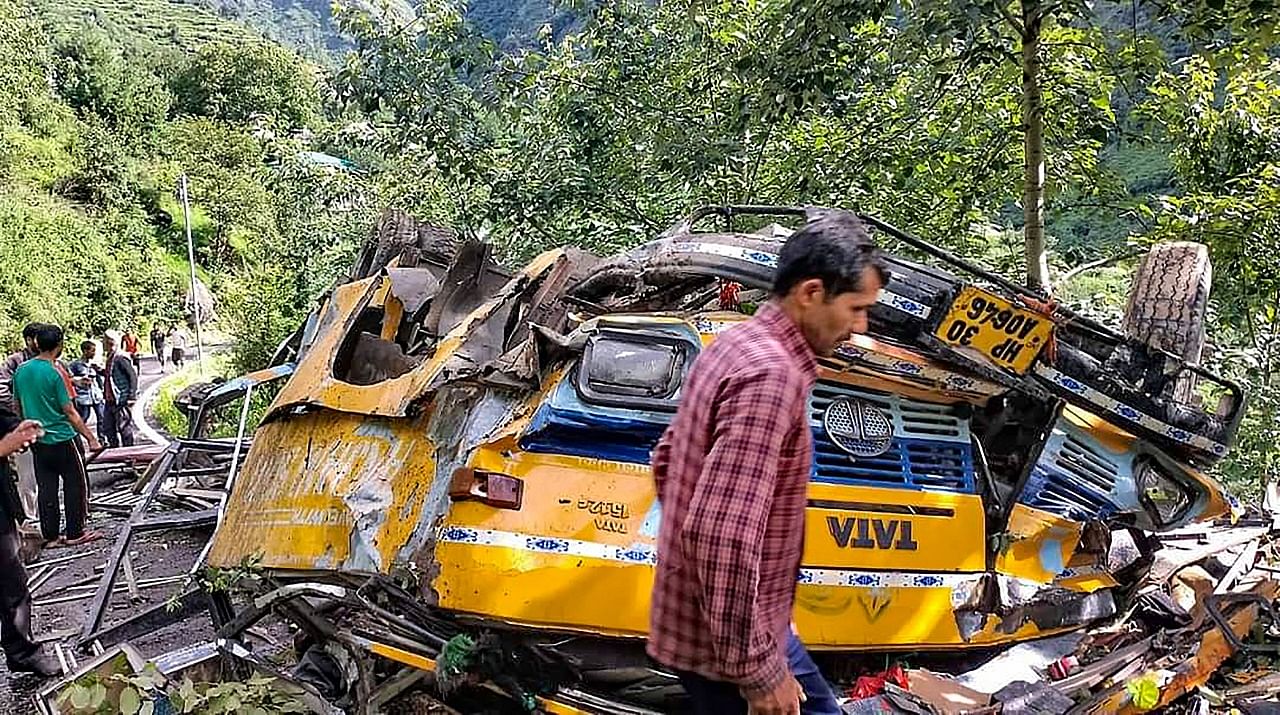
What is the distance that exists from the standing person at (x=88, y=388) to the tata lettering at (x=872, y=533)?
400 inches

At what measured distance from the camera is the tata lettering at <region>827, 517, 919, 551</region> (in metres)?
3.39

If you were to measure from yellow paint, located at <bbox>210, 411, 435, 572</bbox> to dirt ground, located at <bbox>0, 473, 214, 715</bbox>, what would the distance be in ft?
4.13

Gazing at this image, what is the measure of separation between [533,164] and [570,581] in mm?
6515

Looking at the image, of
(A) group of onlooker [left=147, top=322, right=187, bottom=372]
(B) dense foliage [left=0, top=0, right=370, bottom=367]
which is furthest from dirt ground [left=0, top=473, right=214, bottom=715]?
(A) group of onlooker [left=147, top=322, right=187, bottom=372]

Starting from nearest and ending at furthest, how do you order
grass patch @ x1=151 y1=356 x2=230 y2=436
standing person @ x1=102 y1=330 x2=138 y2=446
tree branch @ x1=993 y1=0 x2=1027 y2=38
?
tree branch @ x1=993 y1=0 x2=1027 y2=38 → standing person @ x1=102 y1=330 x2=138 y2=446 → grass patch @ x1=151 y1=356 x2=230 y2=436

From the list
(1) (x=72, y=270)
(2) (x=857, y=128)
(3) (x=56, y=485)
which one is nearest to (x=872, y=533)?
(2) (x=857, y=128)

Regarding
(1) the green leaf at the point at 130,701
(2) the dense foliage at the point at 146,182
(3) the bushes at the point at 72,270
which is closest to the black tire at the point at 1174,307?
(1) the green leaf at the point at 130,701

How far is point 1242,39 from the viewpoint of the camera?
4746 mm

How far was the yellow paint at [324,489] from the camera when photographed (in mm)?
3557

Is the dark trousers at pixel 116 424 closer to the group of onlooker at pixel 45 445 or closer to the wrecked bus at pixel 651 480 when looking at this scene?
the group of onlooker at pixel 45 445

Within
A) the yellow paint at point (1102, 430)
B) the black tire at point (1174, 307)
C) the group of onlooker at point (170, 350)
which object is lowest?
the group of onlooker at point (170, 350)

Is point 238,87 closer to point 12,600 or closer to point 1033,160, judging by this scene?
point 12,600

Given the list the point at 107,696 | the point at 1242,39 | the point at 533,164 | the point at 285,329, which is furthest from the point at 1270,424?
the point at 285,329

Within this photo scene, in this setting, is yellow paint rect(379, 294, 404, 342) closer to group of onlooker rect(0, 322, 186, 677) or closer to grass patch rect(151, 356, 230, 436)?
group of onlooker rect(0, 322, 186, 677)
